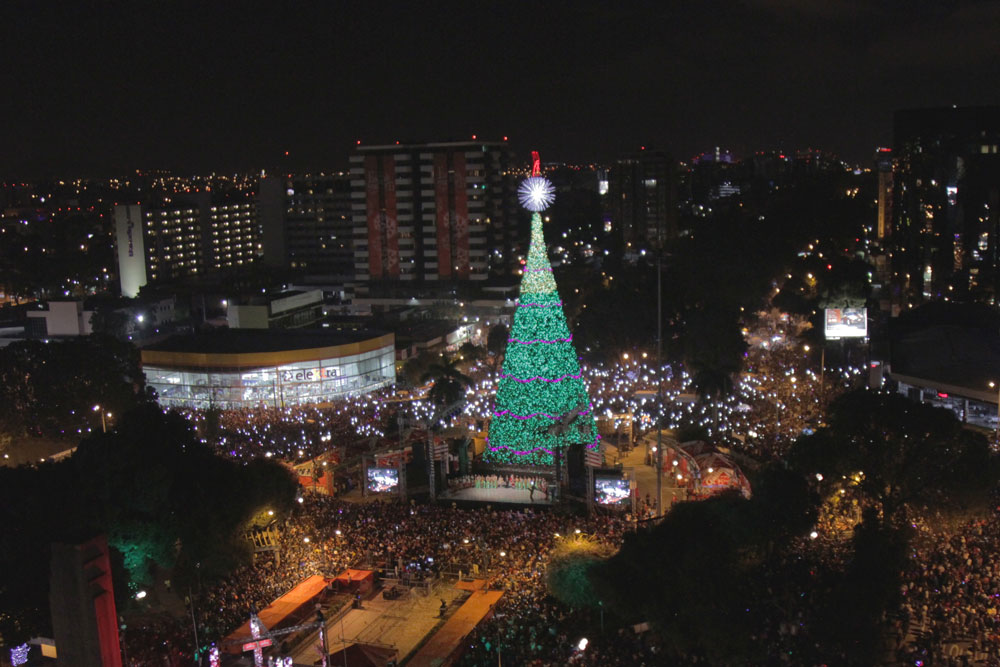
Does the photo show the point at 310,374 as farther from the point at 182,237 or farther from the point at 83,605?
the point at 182,237

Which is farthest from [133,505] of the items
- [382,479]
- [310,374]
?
[310,374]

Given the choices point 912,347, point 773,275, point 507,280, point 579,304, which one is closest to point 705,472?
point 912,347

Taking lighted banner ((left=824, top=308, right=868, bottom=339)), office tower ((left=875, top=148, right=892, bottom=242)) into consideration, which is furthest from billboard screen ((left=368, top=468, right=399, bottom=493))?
office tower ((left=875, top=148, right=892, bottom=242))

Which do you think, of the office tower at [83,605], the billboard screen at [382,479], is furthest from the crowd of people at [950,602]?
the billboard screen at [382,479]

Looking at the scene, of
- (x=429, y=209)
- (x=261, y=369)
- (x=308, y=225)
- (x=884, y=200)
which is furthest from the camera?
Result: (x=308, y=225)

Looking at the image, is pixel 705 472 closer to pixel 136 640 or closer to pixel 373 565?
pixel 373 565

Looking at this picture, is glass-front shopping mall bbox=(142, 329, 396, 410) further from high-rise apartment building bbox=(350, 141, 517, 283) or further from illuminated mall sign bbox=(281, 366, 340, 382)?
high-rise apartment building bbox=(350, 141, 517, 283)

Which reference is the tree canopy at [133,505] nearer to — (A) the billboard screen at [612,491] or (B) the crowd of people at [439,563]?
(B) the crowd of people at [439,563]
